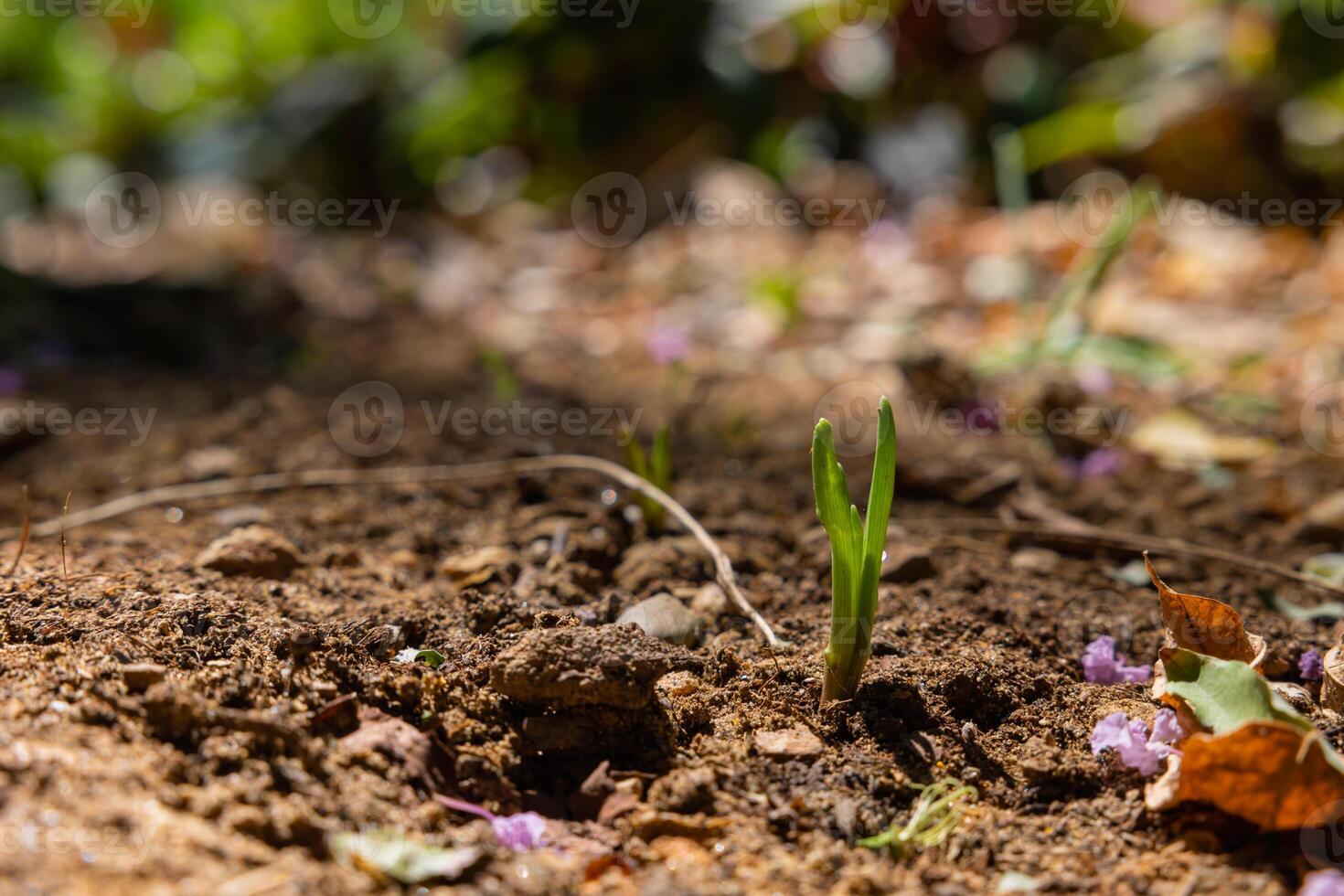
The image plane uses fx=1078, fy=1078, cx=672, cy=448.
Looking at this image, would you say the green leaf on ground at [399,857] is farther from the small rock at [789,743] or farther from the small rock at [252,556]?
the small rock at [252,556]

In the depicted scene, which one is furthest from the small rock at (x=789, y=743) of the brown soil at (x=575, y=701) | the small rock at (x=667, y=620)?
the small rock at (x=667, y=620)

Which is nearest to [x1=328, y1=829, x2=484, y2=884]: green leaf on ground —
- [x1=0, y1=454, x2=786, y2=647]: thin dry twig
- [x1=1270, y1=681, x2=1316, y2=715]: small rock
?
[x1=0, y1=454, x2=786, y2=647]: thin dry twig

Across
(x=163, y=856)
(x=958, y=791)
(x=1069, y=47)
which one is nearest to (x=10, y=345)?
(x=163, y=856)

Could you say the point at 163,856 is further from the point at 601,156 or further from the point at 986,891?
the point at 601,156

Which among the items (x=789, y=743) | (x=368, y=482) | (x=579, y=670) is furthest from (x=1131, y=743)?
(x=368, y=482)

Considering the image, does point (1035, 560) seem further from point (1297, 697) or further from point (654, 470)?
point (654, 470)
